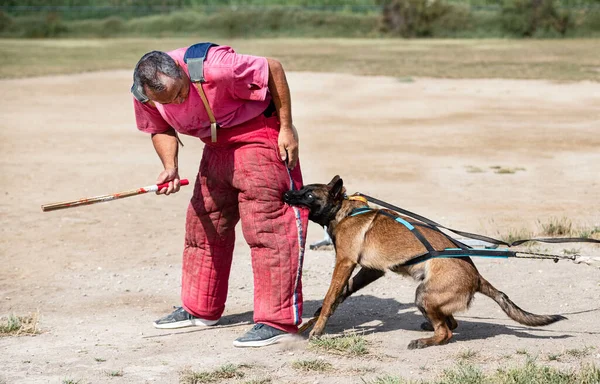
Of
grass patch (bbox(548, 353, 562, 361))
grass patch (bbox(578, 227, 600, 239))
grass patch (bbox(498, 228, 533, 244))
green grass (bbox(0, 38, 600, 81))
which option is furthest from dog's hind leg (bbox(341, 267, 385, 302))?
green grass (bbox(0, 38, 600, 81))

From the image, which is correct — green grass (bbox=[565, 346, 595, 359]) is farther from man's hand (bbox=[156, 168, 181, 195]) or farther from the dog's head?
man's hand (bbox=[156, 168, 181, 195])

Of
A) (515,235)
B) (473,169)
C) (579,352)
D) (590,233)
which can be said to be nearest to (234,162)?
(579,352)

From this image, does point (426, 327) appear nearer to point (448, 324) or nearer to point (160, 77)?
point (448, 324)

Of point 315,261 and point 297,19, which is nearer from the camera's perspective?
point 315,261

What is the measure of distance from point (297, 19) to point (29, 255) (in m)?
43.6

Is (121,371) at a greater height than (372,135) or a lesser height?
greater

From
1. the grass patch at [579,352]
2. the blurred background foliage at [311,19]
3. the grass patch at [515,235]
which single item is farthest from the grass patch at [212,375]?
the blurred background foliage at [311,19]

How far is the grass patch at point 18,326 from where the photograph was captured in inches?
261

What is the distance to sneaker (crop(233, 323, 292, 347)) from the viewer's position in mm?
6203

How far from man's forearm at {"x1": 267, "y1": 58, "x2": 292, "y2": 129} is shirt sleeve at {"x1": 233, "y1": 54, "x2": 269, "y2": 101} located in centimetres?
→ 6

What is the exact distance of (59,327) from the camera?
6.89 m

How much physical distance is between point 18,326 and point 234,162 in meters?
1.96

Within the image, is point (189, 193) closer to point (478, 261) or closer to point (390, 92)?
point (478, 261)

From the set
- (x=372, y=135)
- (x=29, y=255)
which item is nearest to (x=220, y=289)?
(x=29, y=255)
